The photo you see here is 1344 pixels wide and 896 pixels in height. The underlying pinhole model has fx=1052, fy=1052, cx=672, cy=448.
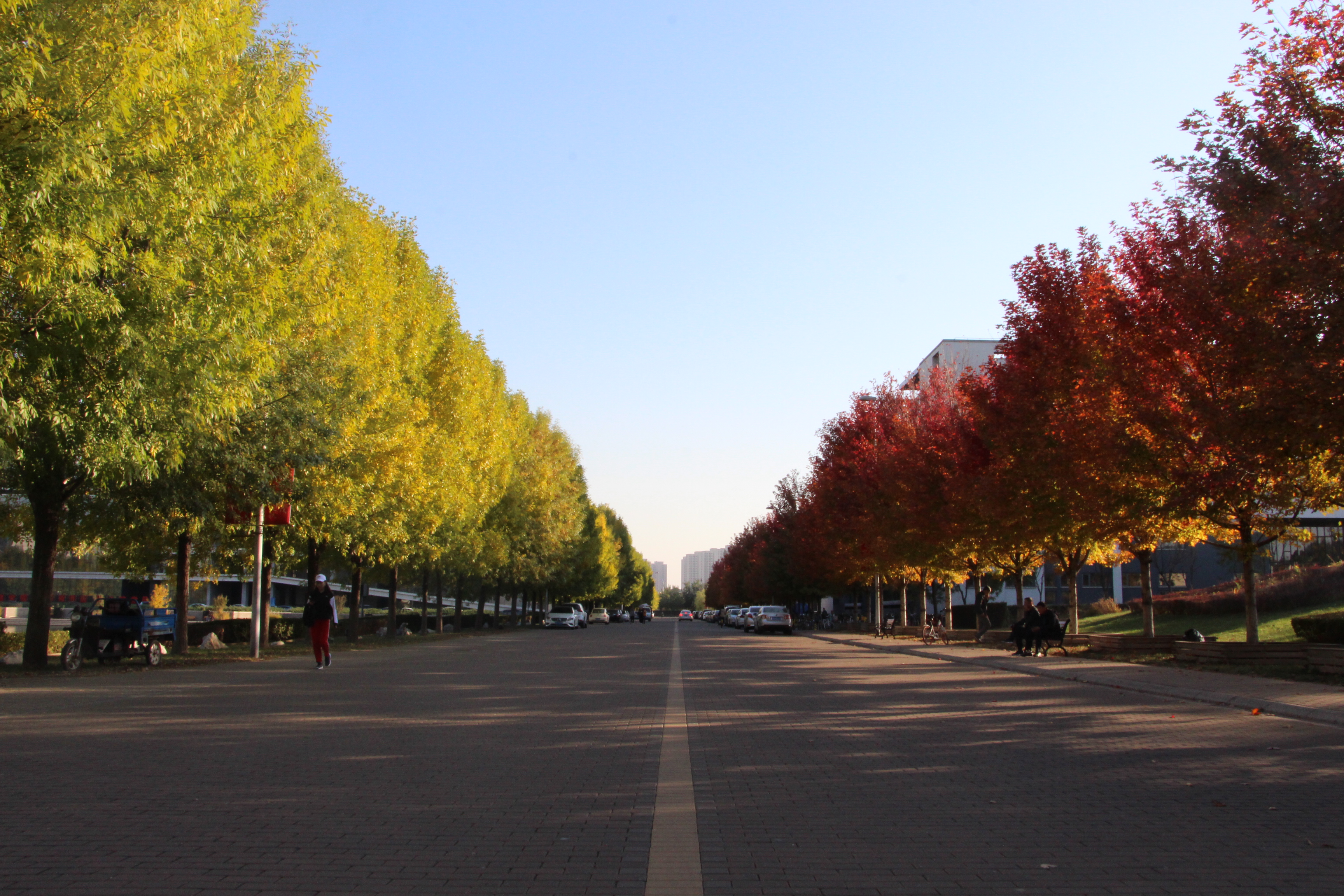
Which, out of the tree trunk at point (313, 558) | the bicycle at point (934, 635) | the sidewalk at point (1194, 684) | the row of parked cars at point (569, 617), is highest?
the tree trunk at point (313, 558)

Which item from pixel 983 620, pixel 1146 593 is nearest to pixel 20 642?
pixel 983 620

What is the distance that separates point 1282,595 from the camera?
42.1m

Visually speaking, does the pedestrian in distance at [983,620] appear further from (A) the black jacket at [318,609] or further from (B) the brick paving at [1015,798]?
(A) the black jacket at [318,609]

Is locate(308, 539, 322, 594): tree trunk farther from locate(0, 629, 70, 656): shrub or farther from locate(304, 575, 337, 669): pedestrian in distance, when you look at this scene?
locate(304, 575, 337, 669): pedestrian in distance

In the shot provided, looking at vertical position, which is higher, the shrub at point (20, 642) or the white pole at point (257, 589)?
the white pole at point (257, 589)

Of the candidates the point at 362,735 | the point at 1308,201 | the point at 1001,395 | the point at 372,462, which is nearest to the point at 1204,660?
the point at 1001,395

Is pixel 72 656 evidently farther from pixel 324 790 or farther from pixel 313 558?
pixel 324 790

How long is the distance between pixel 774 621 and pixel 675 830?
160 ft

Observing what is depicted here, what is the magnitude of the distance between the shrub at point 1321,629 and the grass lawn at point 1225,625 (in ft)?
5.69

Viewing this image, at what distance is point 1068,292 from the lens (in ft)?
81.2

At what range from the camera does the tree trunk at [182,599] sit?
25000mm

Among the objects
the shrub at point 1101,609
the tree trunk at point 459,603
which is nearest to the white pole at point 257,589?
the tree trunk at point 459,603

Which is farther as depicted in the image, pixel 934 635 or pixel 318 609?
pixel 934 635

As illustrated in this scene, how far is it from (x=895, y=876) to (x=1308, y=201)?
11538mm
